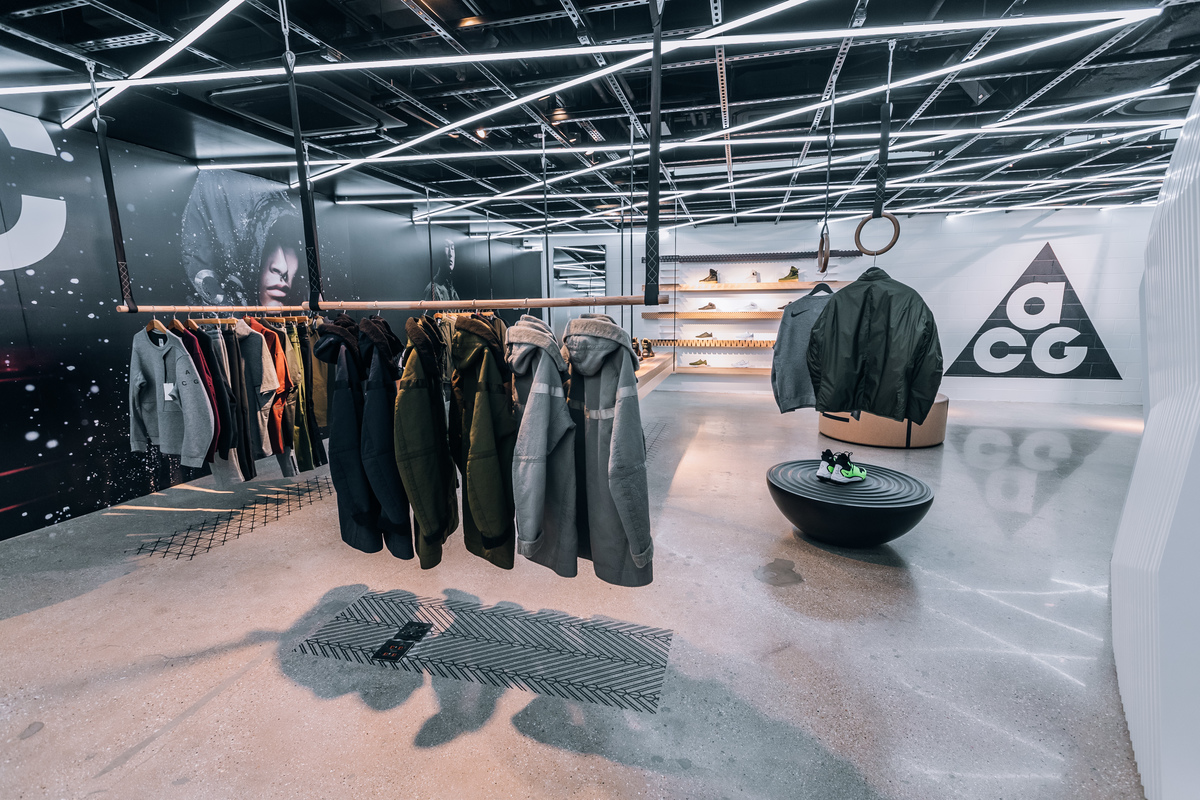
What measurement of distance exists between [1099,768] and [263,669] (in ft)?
10.8

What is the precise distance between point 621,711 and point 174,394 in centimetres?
312

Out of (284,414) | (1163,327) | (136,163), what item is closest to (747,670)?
(1163,327)

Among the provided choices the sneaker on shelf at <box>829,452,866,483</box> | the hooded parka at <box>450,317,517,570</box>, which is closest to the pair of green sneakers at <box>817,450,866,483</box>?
the sneaker on shelf at <box>829,452,866,483</box>

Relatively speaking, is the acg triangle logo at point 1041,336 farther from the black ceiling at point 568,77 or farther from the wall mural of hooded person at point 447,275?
the wall mural of hooded person at point 447,275

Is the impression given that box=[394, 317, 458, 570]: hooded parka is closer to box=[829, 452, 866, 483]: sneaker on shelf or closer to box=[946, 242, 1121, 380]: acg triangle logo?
box=[829, 452, 866, 483]: sneaker on shelf

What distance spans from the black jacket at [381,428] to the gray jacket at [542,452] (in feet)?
1.72

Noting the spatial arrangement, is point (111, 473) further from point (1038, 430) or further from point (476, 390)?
point (1038, 430)

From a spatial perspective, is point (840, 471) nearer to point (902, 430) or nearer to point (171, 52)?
point (902, 430)

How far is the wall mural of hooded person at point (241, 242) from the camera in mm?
4918

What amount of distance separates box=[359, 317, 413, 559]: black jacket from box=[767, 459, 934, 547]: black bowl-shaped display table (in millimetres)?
2393

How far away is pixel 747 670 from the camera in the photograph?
88.7 inches

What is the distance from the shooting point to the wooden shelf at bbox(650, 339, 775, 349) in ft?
30.0

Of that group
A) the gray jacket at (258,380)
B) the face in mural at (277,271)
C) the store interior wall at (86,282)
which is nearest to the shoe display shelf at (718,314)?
the face in mural at (277,271)

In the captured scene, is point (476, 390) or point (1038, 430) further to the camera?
point (1038, 430)
